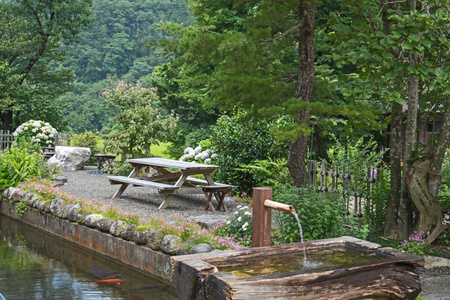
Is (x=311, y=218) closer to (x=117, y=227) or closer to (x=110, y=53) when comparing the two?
(x=117, y=227)

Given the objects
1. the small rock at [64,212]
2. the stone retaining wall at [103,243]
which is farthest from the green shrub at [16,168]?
the small rock at [64,212]

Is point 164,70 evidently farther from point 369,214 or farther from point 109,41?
point 109,41

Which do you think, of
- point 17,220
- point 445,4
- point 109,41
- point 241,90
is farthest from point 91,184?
point 109,41

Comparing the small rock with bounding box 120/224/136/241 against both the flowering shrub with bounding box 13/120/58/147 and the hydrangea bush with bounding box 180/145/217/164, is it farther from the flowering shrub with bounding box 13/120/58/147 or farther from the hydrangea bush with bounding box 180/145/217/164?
the flowering shrub with bounding box 13/120/58/147

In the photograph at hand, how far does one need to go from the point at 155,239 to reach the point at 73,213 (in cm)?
248

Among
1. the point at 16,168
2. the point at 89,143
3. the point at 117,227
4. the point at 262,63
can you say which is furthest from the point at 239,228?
the point at 89,143

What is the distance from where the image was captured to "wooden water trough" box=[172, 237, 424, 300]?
3545 mm

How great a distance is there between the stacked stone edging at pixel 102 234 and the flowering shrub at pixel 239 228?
979 millimetres

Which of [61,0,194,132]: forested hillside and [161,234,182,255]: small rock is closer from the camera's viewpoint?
[161,234,182,255]: small rock

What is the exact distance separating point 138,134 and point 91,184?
2141 mm

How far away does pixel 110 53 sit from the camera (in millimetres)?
48031

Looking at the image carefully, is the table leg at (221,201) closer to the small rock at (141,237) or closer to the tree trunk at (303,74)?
the tree trunk at (303,74)

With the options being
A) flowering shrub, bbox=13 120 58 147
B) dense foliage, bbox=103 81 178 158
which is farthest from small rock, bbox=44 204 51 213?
flowering shrub, bbox=13 120 58 147

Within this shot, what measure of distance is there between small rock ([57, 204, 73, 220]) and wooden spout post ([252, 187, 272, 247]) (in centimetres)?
472
